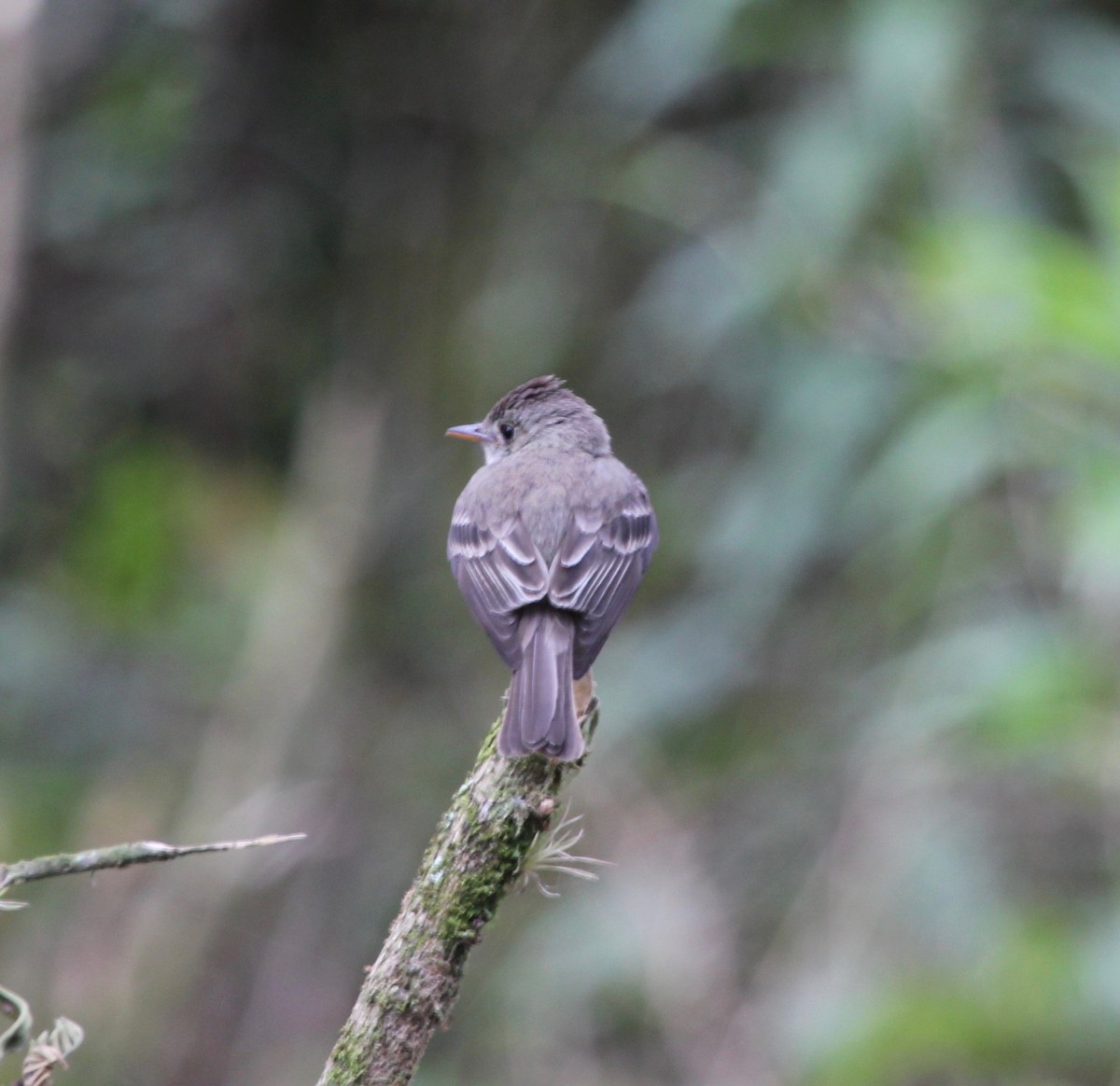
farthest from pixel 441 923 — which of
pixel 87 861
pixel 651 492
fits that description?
pixel 651 492

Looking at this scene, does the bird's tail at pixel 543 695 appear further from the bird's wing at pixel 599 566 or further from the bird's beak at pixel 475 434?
the bird's beak at pixel 475 434

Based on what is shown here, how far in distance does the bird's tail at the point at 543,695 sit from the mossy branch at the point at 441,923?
181mm

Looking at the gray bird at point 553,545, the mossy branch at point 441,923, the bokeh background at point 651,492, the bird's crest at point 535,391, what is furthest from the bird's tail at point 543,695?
the bird's crest at point 535,391

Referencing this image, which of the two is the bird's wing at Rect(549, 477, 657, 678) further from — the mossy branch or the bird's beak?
the mossy branch

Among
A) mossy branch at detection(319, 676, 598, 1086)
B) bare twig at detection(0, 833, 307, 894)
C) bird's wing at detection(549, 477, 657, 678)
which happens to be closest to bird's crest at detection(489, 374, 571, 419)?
bird's wing at detection(549, 477, 657, 678)

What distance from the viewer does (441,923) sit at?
1.78 m

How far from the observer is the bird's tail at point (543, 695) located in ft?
7.99

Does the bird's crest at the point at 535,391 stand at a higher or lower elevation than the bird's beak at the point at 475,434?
lower

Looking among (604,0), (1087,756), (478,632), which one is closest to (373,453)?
(478,632)

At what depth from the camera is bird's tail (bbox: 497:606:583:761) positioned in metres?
2.43

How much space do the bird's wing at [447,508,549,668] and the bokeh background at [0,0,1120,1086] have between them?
1.07 metres

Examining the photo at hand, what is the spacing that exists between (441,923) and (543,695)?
111 centimetres

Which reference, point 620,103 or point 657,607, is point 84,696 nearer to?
point 657,607

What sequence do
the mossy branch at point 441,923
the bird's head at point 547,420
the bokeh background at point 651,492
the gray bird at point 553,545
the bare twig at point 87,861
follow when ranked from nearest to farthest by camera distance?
the bare twig at point 87,861 → the mossy branch at point 441,923 → the gray bird at point 553,545 → the bokeh background at point 651,492 → the bird's head at point 547,420
